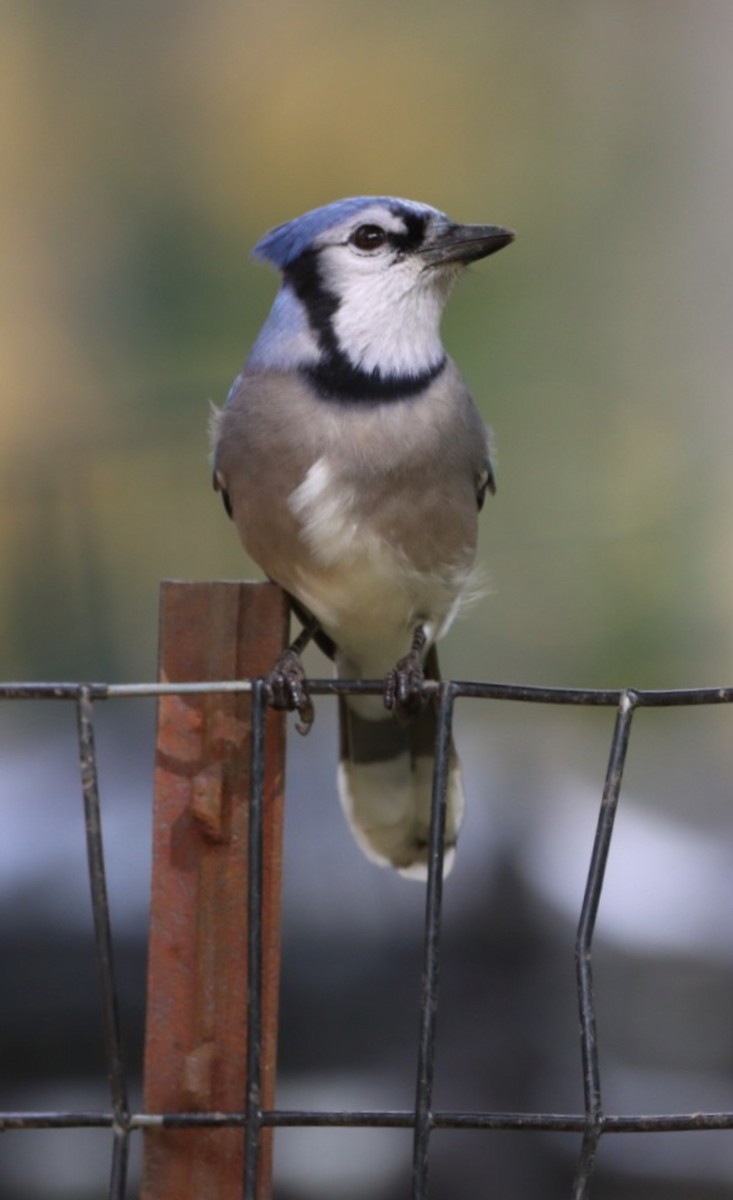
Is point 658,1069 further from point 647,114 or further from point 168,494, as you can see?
point 647,114

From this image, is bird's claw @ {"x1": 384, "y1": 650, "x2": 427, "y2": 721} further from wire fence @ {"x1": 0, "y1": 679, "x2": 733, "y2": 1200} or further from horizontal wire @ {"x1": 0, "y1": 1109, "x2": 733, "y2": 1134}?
horizontal wire @ {"x1": 0, "y1": 1109, "x2": 733, "y2": 1134}

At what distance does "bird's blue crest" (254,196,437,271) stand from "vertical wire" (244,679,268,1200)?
1.21 m

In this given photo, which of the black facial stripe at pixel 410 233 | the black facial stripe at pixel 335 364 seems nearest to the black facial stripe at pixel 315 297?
the black facial stripe at pixel 335 364

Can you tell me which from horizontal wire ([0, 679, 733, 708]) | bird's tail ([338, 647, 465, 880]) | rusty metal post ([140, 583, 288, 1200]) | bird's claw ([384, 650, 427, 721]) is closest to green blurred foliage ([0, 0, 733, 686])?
bird's tail ([338, 647, 465, 880])

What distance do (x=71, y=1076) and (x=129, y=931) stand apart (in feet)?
0.94

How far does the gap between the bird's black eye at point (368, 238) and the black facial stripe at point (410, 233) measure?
0.01 meters

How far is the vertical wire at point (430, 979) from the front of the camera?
1474 mm

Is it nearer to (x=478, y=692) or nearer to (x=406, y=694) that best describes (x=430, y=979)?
(x=478, y=692)

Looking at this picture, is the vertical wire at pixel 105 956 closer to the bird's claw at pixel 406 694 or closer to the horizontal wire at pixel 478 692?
the horizontal wire at pixel 478 692

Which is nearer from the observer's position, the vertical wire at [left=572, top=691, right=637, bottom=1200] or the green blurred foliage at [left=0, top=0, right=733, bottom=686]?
the vertical wire at [left=572, top=691, right=637, bottom=1200]

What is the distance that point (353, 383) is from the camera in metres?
2.48

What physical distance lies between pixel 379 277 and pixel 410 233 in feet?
0.28

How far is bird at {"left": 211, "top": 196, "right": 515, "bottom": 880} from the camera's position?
96.6 inches

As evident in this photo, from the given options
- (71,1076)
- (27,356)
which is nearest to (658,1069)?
(71,1076)
